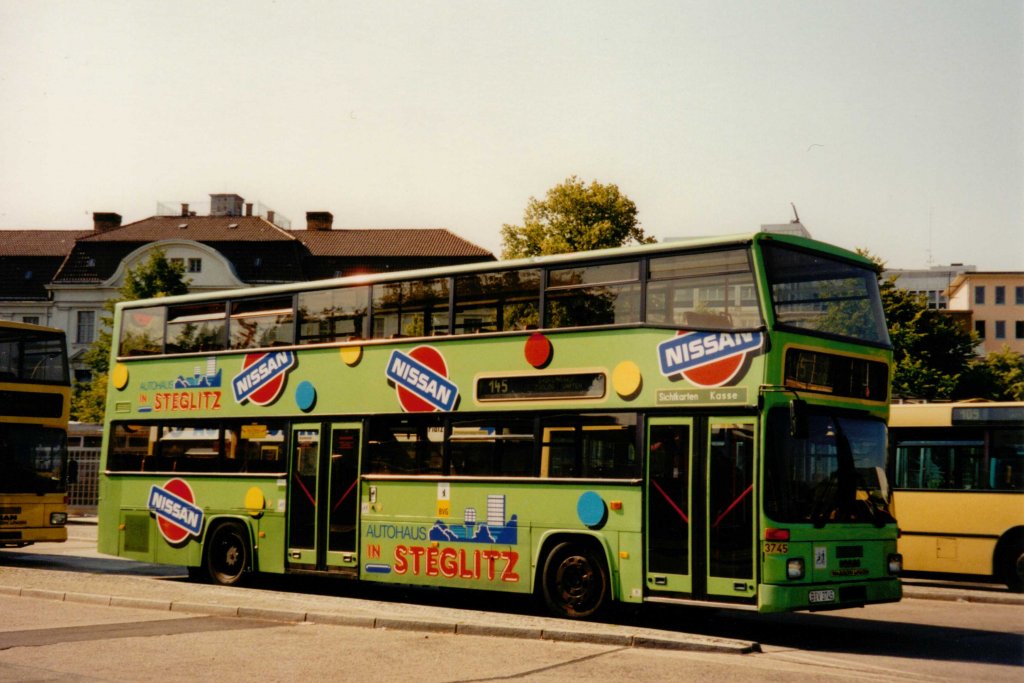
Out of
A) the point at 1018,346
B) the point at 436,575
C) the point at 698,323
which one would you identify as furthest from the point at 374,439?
the point at 1018,346

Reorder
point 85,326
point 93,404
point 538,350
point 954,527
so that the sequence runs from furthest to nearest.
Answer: point 85,326
point 93,404
point 954,527
point 538,350

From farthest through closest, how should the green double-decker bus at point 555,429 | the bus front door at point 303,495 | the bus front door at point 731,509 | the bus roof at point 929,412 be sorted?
1. the bus roof at point 929,412
2. the bus front door at point 303,495
3. the green double-decker bus at point 555,429
4. the bus front door at point 731,509

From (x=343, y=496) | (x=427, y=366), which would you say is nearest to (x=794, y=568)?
(x=427, y=366)

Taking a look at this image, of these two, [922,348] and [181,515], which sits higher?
[922,348]

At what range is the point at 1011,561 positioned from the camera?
18578 mm

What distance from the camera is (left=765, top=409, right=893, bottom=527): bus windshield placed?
12.4 metres

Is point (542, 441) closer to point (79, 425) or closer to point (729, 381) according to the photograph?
point (729, 381)

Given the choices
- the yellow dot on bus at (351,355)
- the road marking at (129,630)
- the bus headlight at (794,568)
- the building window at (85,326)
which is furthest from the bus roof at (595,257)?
the building window at (85,326)

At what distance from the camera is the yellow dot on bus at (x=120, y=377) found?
19.6 meters

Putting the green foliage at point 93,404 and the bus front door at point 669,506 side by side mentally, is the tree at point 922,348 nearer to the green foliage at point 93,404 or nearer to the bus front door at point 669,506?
the green foliage at point 93,404

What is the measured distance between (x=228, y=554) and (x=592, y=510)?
6.93 m

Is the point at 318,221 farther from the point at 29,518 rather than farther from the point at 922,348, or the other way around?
the point at 29,518

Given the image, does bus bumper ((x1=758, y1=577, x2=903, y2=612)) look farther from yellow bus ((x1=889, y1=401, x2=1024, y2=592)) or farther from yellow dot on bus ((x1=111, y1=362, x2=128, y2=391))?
yellow dot on bus ((x1=111, y1=362, x2=128, y2=391))

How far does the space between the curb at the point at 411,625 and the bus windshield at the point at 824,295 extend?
3.41 meters
